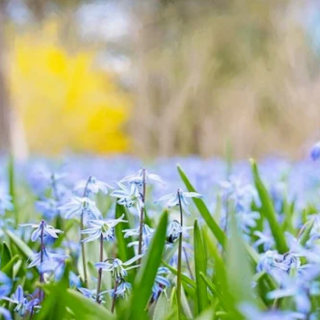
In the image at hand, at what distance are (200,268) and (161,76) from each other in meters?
11.3

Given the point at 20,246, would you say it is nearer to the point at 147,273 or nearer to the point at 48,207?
the point at 48,207

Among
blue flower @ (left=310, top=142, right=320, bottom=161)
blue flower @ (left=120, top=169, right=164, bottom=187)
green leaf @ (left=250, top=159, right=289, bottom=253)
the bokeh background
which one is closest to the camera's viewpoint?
blue flower @ (left=120, top=169, right=164, bottom=187)

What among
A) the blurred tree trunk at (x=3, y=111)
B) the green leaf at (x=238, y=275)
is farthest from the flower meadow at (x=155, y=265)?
the blurred tree trunk at (x=3, y=111)

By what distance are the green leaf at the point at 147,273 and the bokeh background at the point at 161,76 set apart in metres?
7.62

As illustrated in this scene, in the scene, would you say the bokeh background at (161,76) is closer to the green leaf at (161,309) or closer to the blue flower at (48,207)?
the blue flower at (48,207)

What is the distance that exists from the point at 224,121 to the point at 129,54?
10.3ft

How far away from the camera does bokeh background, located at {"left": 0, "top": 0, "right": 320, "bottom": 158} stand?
33.7 ft

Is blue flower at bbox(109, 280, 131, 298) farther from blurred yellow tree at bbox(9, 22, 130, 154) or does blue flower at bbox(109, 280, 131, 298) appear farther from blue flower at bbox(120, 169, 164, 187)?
blurred yellow tree at bbox(9, 22, 130, 154)

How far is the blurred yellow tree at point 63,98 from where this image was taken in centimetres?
1378

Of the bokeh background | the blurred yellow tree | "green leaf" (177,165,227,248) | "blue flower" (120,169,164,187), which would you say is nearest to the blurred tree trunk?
the bokeh background

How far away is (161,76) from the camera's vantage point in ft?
39.1

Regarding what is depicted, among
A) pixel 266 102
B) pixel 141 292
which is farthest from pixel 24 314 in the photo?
pixel 266 102

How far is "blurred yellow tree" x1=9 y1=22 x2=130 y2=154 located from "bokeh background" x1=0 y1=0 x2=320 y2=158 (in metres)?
0.02

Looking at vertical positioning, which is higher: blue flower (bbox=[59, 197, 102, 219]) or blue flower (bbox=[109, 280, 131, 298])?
blue flower (bbox=[59, 197, 102, 219])
